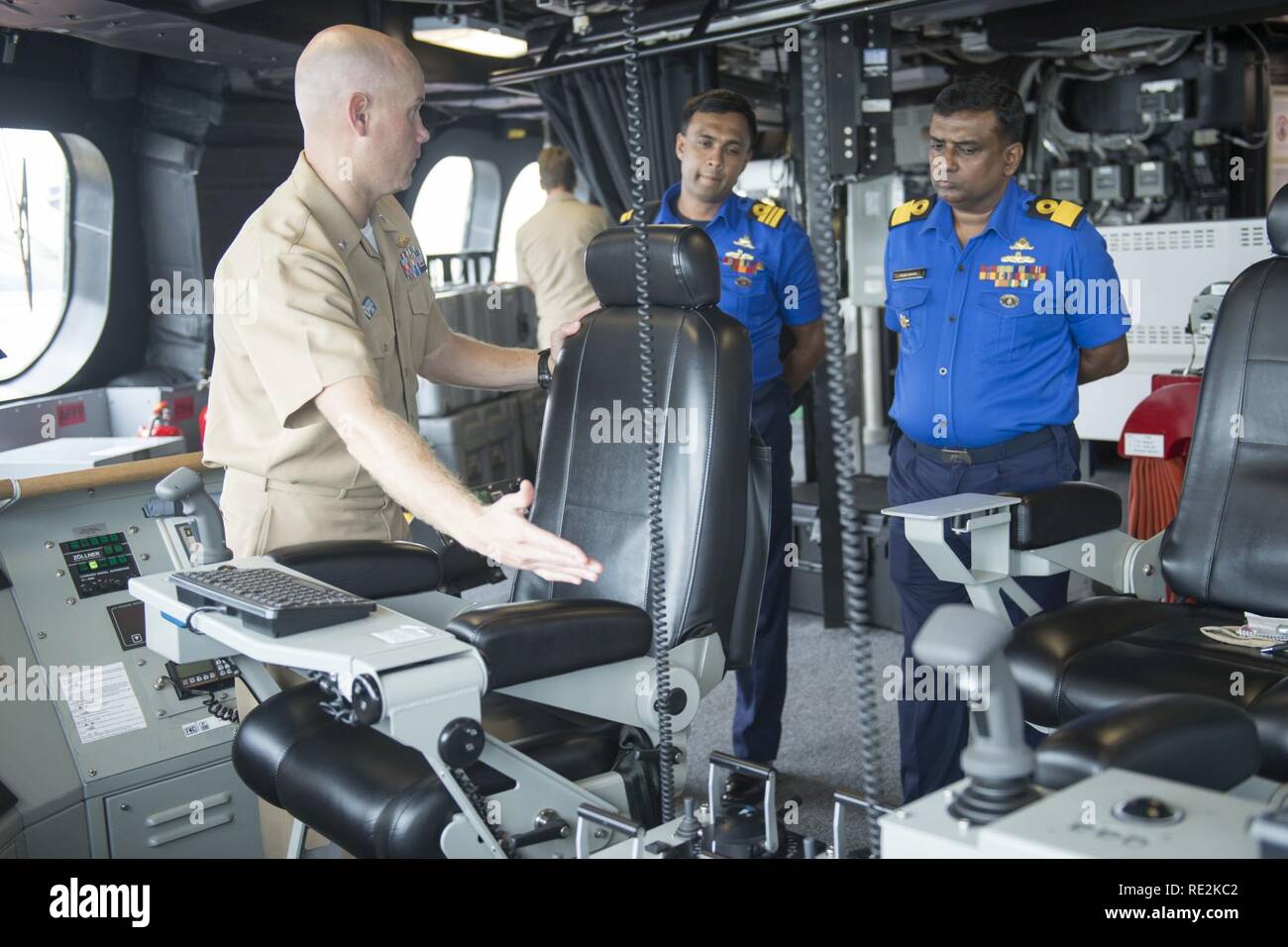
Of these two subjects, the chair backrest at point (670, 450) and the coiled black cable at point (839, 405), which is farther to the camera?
the chair backrest at point (670, 450)

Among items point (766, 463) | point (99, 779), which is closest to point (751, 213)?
point (766, 463)

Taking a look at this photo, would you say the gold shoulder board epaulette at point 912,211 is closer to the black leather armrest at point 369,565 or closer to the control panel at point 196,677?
the black leather armrest at point 369,565

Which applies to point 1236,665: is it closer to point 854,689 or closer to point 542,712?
point 542,712

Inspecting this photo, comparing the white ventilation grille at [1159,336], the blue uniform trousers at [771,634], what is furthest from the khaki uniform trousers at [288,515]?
the white ventilation grille at [1159,336]

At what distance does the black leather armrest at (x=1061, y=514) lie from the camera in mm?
2330

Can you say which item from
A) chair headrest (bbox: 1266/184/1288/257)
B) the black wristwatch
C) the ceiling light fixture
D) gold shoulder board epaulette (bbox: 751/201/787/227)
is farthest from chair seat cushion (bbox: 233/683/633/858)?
the ceiling light fixture

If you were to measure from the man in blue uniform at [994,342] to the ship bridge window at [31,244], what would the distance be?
4.33 meters

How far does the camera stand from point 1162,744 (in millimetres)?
1219

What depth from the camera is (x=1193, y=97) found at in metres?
7.16

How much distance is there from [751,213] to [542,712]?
1690 mm

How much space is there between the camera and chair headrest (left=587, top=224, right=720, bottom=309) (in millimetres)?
2146

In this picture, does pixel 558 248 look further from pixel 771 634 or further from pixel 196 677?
pixel 196 677

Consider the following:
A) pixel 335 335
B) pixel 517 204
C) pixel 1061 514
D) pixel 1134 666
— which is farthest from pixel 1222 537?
pixel 517 204

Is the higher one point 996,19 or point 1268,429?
point 996,19
